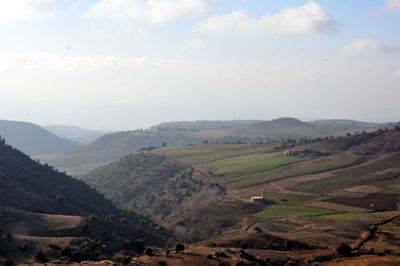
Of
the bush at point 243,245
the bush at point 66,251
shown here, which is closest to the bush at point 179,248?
the bush at point 243,245

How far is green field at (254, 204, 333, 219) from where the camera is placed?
4129 inches

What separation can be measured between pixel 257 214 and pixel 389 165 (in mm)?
65914

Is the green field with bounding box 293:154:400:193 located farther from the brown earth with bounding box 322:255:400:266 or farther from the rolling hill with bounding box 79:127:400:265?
the brown earth with bounding box 322:255:400:266

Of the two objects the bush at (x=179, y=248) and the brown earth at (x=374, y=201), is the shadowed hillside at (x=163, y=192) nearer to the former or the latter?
the brown earth at (x=374, y=201)

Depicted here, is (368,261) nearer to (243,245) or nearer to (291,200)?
(243,245)

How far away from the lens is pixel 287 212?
108 m

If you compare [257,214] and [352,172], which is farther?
[352,172]

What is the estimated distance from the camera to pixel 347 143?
18975 cm

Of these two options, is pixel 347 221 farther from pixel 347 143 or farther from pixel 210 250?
pixel 347 143

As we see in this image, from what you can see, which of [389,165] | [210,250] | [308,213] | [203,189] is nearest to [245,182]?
[203,189]

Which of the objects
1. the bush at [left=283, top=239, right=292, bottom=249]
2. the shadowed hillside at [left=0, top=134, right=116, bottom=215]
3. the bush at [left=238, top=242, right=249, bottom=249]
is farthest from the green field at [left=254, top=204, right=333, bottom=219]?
the shadowed hillside at [left=0, top=134, right=116, bottom=215]

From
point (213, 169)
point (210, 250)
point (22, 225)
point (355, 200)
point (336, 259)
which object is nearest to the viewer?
point (336, 259)

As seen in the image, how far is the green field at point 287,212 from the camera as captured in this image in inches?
4129

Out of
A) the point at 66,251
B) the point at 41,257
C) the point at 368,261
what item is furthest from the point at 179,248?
the point at 368,261
